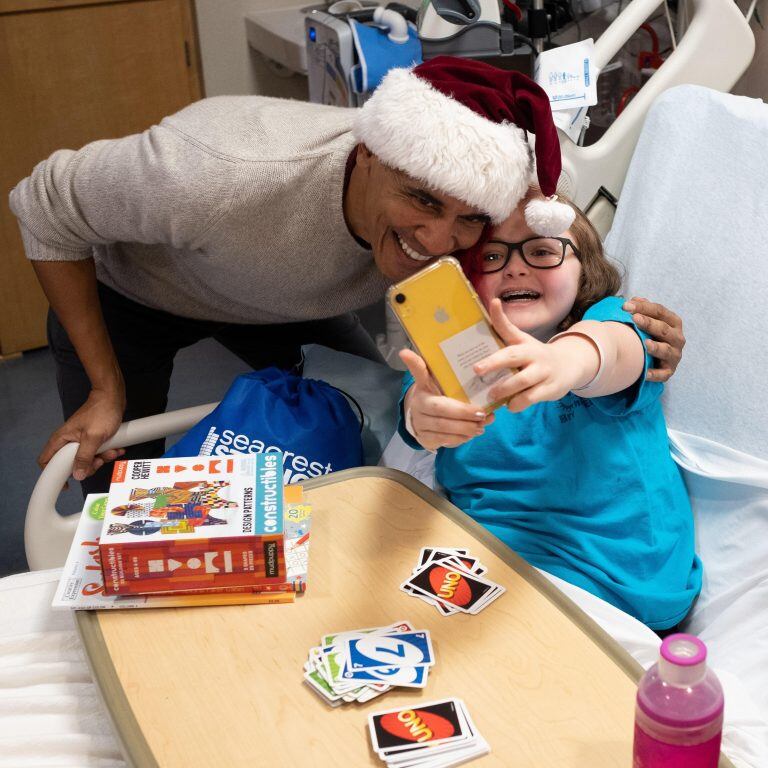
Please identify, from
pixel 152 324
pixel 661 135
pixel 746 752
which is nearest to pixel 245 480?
pixel 746 752

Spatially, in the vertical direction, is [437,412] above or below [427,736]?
above

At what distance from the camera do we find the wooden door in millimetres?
3234

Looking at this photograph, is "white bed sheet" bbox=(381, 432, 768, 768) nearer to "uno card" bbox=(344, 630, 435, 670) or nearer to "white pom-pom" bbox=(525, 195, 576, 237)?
"uno card" bbox=(344, 630, 435, 670)

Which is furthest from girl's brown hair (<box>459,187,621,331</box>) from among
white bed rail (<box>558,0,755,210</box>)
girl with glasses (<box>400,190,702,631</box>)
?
white bed rail (<box>558,0,755,210</box>)

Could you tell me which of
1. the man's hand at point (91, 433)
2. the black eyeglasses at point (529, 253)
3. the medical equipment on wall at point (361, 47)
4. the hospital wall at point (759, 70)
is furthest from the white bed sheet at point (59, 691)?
the hospital wall at point (759, 70)

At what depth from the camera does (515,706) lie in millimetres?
1052

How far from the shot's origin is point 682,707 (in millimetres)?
804

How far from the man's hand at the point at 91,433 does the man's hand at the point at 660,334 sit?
95 centimetres

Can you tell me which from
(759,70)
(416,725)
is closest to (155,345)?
(416,725)

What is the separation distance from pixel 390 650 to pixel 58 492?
0.86 m

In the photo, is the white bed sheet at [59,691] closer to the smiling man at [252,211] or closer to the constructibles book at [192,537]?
the constructibles book at [192,537]

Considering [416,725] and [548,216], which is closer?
[416,725]

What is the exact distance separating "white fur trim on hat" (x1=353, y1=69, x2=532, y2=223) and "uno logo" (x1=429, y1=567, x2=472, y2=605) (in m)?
0.54

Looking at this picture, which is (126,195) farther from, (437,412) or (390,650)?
(390,650)
